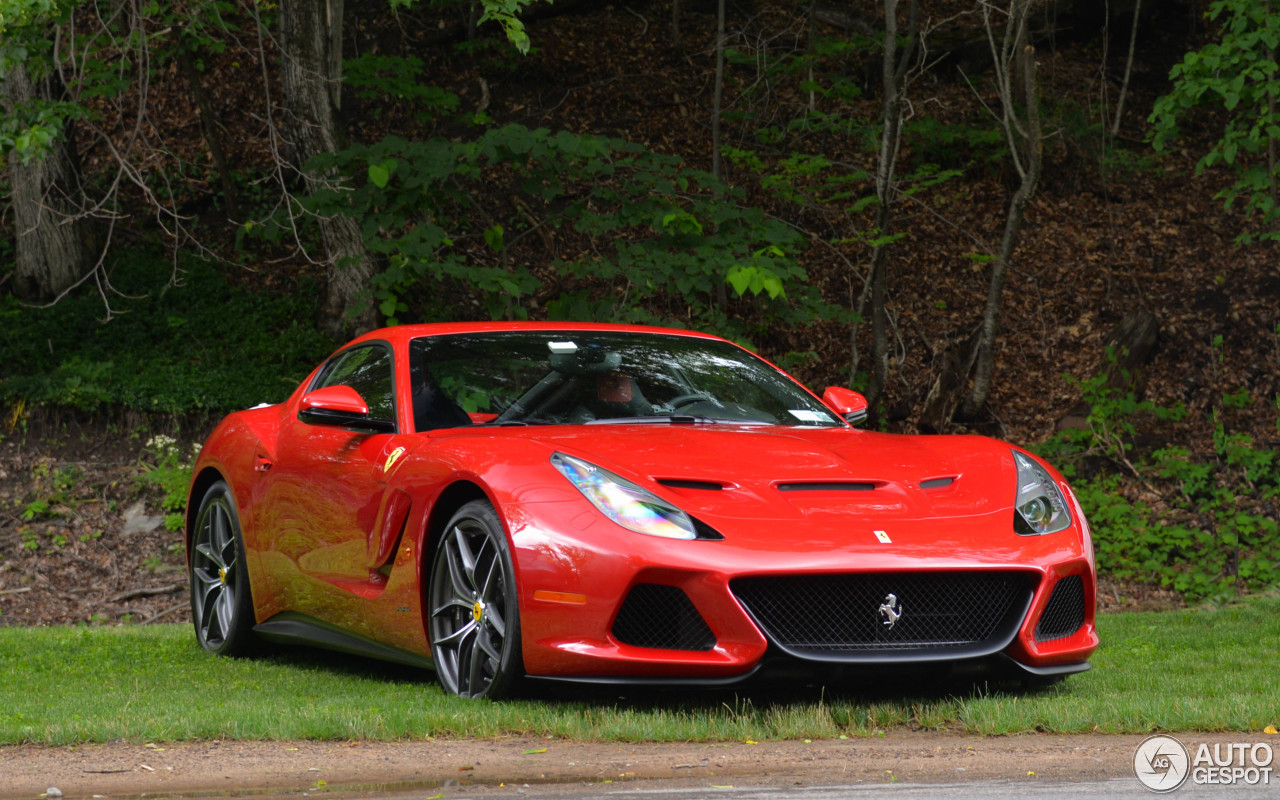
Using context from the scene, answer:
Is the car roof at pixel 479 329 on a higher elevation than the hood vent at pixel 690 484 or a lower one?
higher

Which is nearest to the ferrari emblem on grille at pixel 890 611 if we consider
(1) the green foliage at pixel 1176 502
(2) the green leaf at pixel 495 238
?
(2) the green leaf at pixel 495 238

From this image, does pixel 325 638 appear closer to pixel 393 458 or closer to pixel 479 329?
pixel 393 458

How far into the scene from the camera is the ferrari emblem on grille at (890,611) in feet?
13.9

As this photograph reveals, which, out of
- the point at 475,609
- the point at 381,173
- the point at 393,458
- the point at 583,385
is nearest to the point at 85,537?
the point at 381,173

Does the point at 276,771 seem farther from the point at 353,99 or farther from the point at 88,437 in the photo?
the point at 353,99

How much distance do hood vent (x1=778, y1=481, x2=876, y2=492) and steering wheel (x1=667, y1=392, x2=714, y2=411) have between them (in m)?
1.10

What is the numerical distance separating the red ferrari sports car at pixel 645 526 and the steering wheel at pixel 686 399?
13mm

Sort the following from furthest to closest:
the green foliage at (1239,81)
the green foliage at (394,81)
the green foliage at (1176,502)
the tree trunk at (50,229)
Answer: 1. the tree trunk at (50,229)
2. the green foliage at (394,81)
3. the green foliage at (1176,502)
4. the green foliage at (1239,81)

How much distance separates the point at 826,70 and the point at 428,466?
1687cm

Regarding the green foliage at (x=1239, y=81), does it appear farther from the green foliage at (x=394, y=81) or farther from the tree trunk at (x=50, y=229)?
the tree trunk at (x=50, y=229)

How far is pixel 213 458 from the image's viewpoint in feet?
23.0

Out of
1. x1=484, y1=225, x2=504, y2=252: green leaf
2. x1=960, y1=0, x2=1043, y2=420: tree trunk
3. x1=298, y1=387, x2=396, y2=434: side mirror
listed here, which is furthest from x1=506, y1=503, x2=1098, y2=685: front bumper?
x1=960, y1=0, x2=1043, y2=420: tree trunk

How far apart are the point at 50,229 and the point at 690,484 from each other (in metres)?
12.9

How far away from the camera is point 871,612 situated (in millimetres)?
4234
